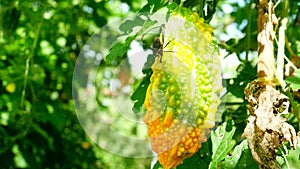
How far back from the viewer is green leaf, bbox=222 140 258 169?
1.14 metres

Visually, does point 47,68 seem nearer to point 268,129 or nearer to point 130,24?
point 130,24

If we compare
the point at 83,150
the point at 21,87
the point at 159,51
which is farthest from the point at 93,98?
the point at 159,51

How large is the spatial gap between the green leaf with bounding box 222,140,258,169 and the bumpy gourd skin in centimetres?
8

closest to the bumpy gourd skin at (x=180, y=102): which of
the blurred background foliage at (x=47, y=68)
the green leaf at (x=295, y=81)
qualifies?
the green leaf at (x=295, y=81)

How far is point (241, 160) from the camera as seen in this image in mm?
1146

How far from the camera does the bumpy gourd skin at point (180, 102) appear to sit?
1.05 metres

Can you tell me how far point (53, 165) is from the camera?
277cm

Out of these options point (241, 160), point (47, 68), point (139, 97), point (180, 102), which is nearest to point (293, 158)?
A: point (241, 160)

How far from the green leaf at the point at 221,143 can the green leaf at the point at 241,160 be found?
3cm

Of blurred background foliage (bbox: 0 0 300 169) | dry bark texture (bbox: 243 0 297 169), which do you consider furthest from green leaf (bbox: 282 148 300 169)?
blurred background foliage (bbox: 0 0 300 169)

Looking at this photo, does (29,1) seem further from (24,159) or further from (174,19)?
(174,19)

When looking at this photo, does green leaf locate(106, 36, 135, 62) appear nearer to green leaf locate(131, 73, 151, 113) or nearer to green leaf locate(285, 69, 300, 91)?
green leaf locate(131, 73, 151, 113)

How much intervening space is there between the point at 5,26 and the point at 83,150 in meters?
0.87

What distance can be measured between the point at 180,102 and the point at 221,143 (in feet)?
0.46
